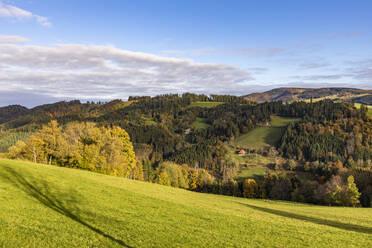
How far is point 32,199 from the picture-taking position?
2277 centimetres

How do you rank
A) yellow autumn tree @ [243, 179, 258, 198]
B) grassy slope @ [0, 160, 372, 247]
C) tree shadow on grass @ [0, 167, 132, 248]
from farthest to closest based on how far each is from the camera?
yellow autumn tree @ [243, 179, 258, 198]
tree shadow on grass @ [0, 167, 132, 248]
grassy slope @ [0, 160, 372, 247]

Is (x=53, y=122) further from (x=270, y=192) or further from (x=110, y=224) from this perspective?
(x=270, y=192)

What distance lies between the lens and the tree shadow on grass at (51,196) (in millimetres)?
18800

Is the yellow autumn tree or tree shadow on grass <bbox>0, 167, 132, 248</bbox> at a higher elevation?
tree shadow on grass <bbox>0, 167, 132, 248</bbox>

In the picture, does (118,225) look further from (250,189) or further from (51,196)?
(250,189)

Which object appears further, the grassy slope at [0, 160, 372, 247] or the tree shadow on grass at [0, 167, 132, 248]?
the tree shadow on grass at [0, 167, 132, 248]

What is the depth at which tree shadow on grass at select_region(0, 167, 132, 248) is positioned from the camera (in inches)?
740

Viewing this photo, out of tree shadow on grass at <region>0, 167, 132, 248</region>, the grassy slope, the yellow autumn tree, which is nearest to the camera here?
the grassy slope

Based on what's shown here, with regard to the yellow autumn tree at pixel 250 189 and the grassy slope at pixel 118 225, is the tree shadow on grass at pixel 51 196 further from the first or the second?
the yellow autumn tree at pixel 250 189

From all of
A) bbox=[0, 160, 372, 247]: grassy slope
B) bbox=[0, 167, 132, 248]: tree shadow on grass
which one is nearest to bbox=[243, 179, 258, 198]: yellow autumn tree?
bbox=[0, 160, 372, 247]: grassy slope

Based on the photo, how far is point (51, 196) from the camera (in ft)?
80.8

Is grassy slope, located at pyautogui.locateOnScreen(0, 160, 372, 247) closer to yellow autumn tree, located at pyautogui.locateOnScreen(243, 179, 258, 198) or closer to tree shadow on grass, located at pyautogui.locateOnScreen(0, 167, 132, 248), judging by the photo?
tree shadow on grass, located at pyautogui.locateOnScreen(0, 167, 132, 248)

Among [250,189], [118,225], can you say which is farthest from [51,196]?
[250,189]

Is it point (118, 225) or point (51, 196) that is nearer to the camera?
point (118, 225)
